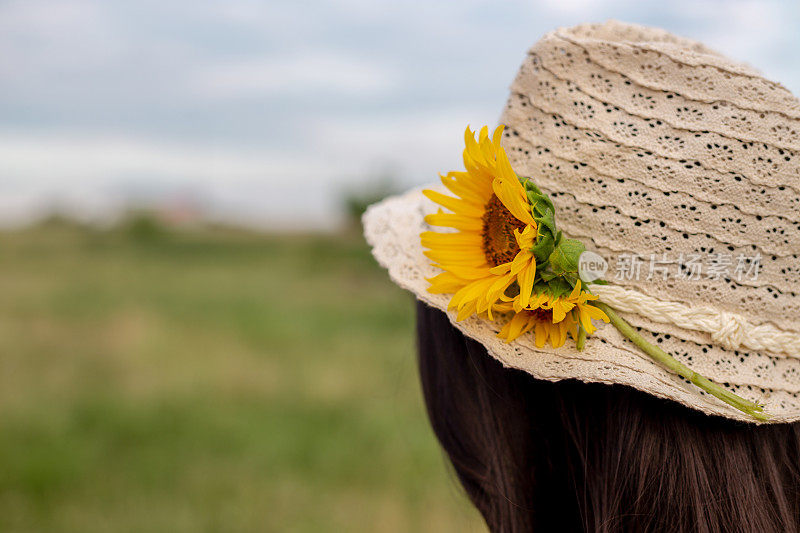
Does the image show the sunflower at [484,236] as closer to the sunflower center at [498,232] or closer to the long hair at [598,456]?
the sunflower center at [498,232]

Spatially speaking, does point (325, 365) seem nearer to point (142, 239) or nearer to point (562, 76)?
point (562, 76)

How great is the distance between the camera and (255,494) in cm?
421

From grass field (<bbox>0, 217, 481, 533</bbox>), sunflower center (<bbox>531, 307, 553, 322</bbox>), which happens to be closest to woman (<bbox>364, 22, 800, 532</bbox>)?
sunflower center (<bbox>531, 307, 553, 322</bbox>)

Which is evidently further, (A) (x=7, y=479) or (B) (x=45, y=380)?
(B) (x=45, y=380)

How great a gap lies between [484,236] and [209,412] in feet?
15.9

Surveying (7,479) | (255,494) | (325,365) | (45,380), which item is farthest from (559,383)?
(45,380)

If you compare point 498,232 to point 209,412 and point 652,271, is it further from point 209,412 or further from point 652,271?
point 209,412

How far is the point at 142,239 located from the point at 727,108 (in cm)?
1413

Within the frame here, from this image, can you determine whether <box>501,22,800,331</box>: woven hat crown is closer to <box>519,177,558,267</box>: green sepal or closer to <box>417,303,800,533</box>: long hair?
<box>519,177,558,267</box>: green sepal

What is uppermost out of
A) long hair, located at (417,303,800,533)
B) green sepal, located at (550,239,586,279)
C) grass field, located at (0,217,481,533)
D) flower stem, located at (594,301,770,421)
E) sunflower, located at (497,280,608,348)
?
green sepal, located at (550,239,586,279)

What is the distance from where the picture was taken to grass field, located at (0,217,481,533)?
407 cm

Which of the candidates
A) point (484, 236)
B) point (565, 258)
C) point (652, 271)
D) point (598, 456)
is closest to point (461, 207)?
point (484, 236)

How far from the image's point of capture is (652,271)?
0.90 metres

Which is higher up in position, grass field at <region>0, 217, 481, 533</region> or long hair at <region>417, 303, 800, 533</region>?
long hair at <region>417, 303, 800, 533</region>
